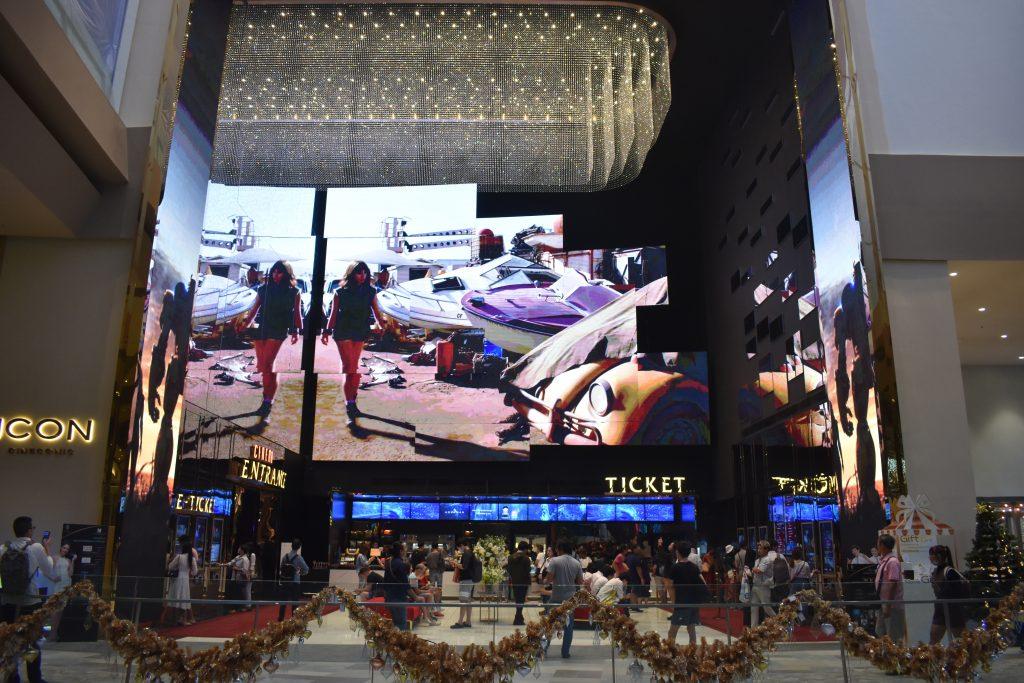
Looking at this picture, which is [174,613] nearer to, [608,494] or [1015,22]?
[1015,22]

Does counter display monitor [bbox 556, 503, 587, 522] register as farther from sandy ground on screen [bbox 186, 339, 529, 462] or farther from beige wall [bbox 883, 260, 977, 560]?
beige wall [bbox 883, 260, 977, 560]

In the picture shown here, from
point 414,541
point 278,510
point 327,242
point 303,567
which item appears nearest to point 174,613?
point 303,567

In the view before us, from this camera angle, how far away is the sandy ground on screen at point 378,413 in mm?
22453

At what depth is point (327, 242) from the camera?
79.6 feet

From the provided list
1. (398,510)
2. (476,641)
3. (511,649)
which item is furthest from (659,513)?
(511,649)

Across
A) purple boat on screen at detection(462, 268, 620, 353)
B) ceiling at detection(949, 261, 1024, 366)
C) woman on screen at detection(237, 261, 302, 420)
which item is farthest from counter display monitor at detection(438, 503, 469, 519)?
ceiling at detection(949, 261, 1024, 366)

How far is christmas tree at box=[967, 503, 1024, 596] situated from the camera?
30.2 feet

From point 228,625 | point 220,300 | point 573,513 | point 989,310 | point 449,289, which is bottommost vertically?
point 228,625

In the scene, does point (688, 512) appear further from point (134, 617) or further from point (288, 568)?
point (134, 617)

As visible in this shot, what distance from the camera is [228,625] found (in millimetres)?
5621

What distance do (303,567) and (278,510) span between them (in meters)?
4.38

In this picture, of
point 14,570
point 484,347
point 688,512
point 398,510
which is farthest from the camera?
point 398,510

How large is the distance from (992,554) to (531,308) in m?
15.1

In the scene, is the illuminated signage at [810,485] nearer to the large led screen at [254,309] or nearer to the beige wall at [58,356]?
the beige wall at [58,356]
